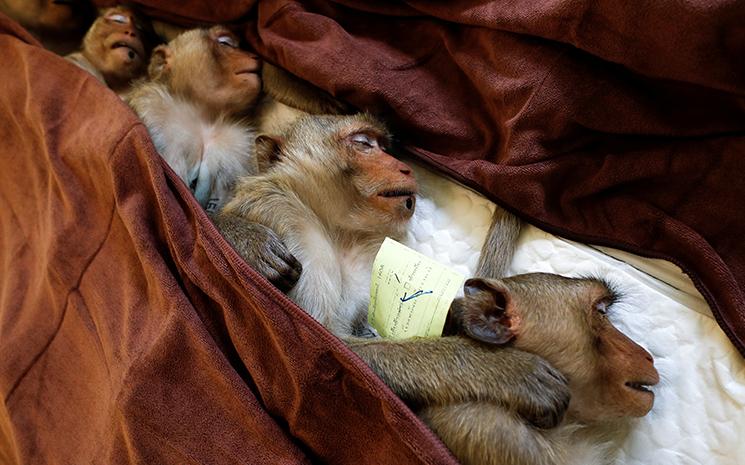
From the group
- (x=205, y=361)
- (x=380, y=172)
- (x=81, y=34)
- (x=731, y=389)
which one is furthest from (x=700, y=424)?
(x=81, y=34)

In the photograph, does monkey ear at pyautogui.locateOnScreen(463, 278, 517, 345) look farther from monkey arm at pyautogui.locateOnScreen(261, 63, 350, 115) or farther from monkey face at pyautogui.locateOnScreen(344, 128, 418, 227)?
monkey arm at pyautogui.locateOnScreen(261, 63, 350, 115)

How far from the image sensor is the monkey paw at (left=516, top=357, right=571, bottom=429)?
3.70ft

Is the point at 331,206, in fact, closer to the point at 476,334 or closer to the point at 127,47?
the point at 476,334

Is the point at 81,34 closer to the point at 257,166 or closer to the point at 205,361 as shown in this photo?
the point at 257,166

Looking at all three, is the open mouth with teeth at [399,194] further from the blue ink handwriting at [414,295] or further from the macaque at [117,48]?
the macaque at [117,48]

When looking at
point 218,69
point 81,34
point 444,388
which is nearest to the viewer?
point 444,388

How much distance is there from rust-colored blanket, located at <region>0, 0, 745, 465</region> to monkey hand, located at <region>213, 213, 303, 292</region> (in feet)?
0.23

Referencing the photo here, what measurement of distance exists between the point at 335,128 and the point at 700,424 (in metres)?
1.05

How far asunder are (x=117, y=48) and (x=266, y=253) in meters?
1.10

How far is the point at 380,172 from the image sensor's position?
153 centimetres

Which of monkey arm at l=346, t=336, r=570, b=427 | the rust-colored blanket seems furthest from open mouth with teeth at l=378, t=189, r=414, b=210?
monkey arm at l=346, t=336, r=570, b=427

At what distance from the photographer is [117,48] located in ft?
6.58

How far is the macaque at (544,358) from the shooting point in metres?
1.15

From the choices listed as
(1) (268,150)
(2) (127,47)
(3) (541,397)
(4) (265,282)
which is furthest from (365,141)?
(2) (127,47)
